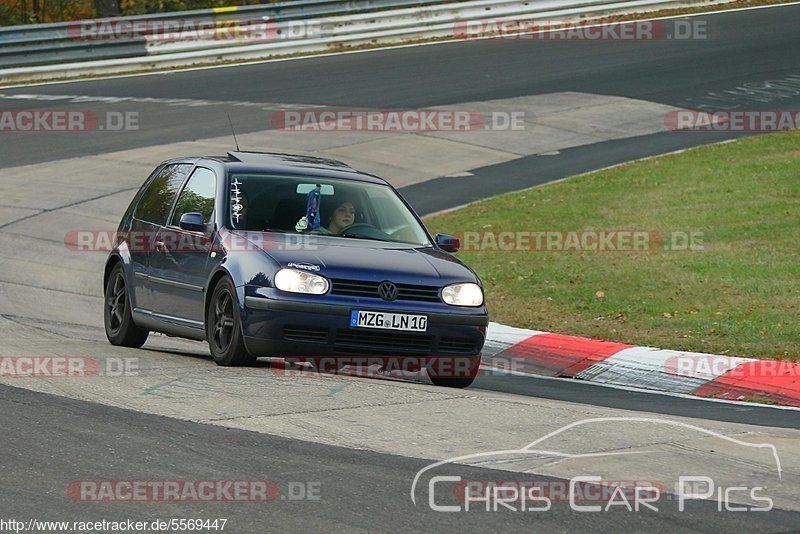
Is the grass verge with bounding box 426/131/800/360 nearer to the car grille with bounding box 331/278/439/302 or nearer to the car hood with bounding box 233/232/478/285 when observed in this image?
the car hood with bounding box 233/232/478/285

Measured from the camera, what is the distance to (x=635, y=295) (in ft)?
44.5

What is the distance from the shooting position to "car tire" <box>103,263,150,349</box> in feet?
37.1

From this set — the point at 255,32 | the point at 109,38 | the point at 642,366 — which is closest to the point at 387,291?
the point at 642,366

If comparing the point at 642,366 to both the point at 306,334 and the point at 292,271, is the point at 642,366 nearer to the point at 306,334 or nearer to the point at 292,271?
the point at 306,334

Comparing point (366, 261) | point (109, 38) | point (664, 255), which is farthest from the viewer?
point (109, 38)

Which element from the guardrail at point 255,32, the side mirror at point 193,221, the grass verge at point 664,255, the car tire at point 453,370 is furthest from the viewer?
the guardrail at point 255,32

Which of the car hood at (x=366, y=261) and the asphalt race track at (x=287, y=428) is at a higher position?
the car hood at (x=366, y=261)

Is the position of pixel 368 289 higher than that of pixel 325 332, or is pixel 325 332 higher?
pixel 368 289

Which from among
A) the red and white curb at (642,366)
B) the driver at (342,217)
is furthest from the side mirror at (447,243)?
Answer: the red and white curb at (642,366)

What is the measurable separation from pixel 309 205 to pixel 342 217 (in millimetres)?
255

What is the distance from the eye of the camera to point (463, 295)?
9609mm

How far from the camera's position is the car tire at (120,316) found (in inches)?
446

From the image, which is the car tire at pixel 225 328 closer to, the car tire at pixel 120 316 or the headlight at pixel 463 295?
the headlight at pixel 463 295

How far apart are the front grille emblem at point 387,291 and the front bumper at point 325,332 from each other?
52 millimetres
